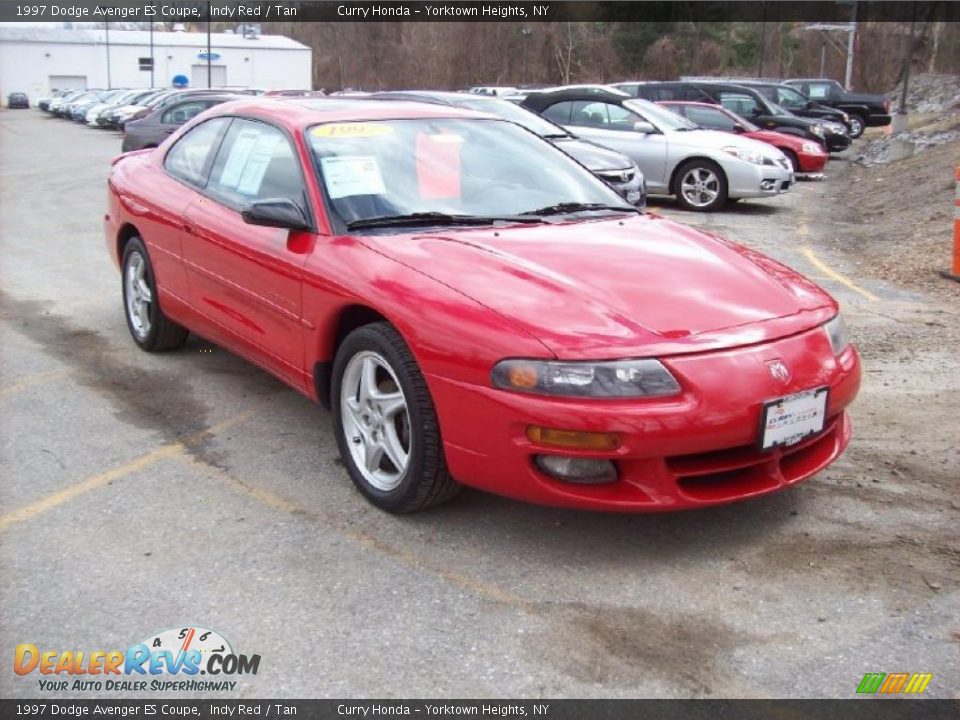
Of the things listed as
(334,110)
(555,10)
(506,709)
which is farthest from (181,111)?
(555,10)

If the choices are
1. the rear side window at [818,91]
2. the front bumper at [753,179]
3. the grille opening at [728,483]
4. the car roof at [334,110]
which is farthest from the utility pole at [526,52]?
the grille opening at [728,483]

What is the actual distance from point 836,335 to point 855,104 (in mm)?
26163

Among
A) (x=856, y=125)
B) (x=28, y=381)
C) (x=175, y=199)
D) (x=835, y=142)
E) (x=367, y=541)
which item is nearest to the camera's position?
(x=367, y=541)

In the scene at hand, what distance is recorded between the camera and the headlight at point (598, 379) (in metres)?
3.24

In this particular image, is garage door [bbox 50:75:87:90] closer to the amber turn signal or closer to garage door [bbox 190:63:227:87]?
garage door [bbox 190:63:227:87]

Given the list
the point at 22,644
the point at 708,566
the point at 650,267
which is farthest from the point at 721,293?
the point at 22,644

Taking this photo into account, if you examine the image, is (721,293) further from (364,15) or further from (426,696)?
(364,15)

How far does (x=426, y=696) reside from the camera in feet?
9.00

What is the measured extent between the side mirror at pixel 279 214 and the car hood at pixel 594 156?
7003mm

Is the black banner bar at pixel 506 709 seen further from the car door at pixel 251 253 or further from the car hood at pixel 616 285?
the car door at pixel 251 253

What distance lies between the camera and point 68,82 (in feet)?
259

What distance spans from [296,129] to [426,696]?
2.76 meters

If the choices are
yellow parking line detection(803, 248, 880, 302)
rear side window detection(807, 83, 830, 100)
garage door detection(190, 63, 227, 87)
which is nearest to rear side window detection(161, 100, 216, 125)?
rear side window detection(807, 83, 830, 100)

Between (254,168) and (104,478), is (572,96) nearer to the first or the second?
(254,168)
